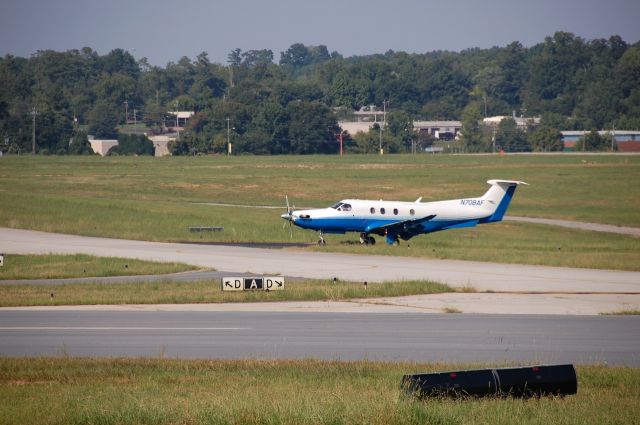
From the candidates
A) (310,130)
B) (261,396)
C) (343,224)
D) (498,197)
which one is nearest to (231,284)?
(261,396)

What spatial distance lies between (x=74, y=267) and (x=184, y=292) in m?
9.13

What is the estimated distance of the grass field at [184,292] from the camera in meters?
27.8

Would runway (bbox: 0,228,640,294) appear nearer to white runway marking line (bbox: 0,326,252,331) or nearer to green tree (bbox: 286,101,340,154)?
white runway marking line (bbox: 0,326,252,331)

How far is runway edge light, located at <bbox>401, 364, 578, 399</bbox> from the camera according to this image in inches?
551

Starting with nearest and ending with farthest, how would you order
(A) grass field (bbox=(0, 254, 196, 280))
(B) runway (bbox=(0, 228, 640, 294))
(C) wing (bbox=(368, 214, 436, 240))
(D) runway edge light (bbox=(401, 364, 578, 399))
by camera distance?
(D) runway edge light (bbox=(401, 364, 578, 399)) → (B) runway (bbox=(0, 228, 640, 294)) → (A) grass field (bbox=(0, 254, 196, 280)) → (C) wing (bbox=(368, 214, 436, 240))

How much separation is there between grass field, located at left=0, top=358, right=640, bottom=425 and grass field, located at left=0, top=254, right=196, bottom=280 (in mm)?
17284

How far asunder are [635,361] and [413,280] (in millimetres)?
13488

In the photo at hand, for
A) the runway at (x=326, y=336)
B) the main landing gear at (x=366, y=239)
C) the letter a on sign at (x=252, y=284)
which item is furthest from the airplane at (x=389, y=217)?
the runway at (x=326, y=336)

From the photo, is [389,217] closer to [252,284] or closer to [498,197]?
[498,197]

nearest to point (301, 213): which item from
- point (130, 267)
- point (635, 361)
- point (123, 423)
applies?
point (130, 267)

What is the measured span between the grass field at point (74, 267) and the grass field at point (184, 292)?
3170mm

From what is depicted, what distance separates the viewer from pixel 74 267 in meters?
36.9

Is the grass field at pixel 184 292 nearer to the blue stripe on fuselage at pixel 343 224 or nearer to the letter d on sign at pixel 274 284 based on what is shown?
the letter d on sign at pixel 274 284

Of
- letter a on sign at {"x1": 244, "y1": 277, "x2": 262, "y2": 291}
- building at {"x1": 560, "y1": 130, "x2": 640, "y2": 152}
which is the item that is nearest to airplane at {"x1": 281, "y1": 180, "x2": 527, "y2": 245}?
letter a on sign at {"x1": 244, "y1": 277, "x2": 262, "y2": 291}
